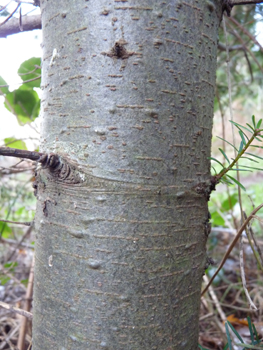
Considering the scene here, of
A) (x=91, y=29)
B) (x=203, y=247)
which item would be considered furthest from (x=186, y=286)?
(x=91, y=29)

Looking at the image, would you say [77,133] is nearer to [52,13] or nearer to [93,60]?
[93,60]

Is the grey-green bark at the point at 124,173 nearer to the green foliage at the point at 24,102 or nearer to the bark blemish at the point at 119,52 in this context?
the bark blemish at the point at 119,52

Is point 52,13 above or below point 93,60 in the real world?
above

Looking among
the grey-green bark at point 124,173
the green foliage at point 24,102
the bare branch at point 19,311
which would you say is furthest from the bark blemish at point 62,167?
the green foliage at point 24,102

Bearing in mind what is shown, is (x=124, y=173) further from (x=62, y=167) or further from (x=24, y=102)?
(x=24, y=102)

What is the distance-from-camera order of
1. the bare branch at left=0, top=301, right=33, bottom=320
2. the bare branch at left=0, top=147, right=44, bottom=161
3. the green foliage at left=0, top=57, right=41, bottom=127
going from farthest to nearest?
1. the green foliage at left=0, top=57, right=41, bottom=127
2. the bare branch at left=0, top=301, right=33, bottom=320
3. the bare branch at left=0, top=147, right=44, bottom=161

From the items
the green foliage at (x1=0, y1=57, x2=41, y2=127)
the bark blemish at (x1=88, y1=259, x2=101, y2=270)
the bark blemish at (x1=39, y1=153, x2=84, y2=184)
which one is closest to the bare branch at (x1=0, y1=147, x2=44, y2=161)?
the bark blemish at (x1=39, y1=153, x2=84, y2=184)

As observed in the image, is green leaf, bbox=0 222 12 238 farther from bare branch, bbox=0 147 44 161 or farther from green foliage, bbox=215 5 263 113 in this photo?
green foliage, bbox=215 5 263 113
